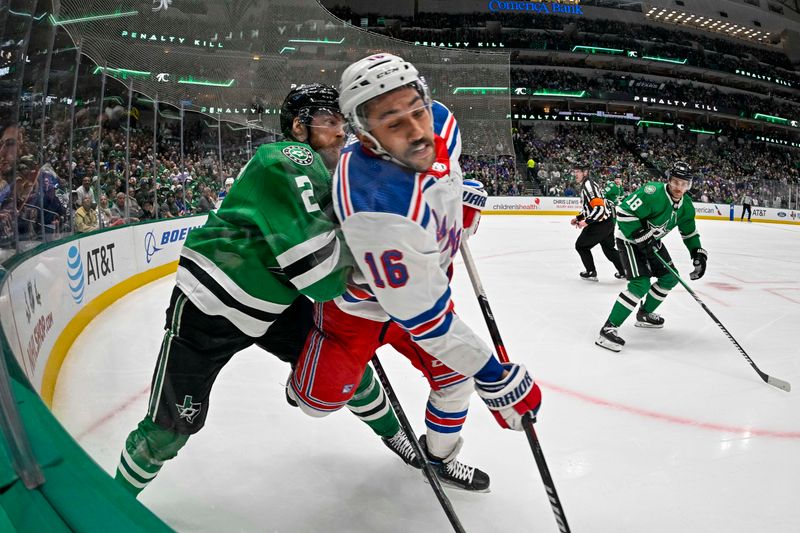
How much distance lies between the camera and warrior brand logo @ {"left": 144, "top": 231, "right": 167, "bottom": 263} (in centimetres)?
379

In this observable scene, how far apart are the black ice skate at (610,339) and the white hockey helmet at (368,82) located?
264 centimetres

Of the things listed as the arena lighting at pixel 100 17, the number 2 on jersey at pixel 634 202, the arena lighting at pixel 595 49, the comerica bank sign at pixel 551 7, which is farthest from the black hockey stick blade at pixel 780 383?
the comerica bank sign at pixel 551 7

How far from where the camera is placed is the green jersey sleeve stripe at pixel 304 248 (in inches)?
46.1

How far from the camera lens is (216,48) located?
1.43m

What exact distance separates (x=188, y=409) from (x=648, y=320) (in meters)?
3.45

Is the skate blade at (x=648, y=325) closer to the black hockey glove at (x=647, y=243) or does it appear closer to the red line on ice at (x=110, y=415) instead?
the black hockey glove at (x=647, y=243)

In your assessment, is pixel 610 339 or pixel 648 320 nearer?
pixel 610 339

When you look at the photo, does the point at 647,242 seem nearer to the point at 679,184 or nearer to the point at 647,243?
the point at 647,243

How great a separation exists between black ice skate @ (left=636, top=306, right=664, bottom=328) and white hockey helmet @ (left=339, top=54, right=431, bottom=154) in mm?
3272

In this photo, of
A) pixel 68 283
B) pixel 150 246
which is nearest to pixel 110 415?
pixel 68 283

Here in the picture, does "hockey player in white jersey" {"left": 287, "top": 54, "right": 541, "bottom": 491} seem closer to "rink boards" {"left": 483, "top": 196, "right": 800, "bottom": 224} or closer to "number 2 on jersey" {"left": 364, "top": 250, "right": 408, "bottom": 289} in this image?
"number 2 on jersey" {"left": 364, "top": 250, "right": 408, "bottom": 289}

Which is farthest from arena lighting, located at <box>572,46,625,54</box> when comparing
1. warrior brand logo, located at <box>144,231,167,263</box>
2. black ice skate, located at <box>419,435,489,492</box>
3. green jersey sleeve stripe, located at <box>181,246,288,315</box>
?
green jersey sleeve stripe, located at <box>181,246,288,315</box>

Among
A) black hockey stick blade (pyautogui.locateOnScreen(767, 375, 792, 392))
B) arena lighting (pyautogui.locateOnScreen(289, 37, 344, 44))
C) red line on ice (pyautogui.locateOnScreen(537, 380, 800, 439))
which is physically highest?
arena lighting (pyautogui.locateOnScreen(289, 37, 344, 44))

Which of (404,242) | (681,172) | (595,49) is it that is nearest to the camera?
(404,242)
